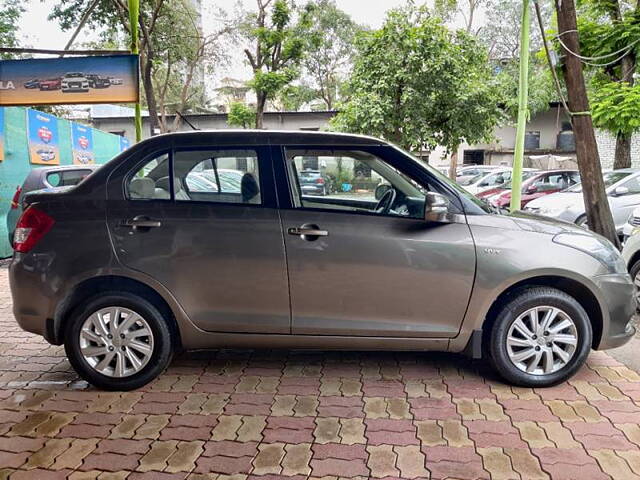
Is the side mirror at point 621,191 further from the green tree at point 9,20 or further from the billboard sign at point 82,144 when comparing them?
the green tree at point 9,20

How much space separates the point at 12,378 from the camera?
11.7 ft

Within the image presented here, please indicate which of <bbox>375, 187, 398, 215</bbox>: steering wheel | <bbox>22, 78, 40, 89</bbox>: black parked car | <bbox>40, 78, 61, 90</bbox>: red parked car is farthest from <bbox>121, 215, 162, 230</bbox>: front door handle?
<bbox>22, 78, 40, 89</bbox>: black parked car

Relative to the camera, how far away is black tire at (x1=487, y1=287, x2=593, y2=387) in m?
3.16

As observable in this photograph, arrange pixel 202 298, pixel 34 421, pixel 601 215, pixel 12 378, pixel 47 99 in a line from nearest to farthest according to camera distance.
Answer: pixel 34 421
pixel 202 298
pixel 12 378
pixel 601 215
pixel 47 99

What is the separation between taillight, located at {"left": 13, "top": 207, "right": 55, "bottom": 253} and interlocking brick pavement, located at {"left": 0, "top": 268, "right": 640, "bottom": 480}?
1.07 meters

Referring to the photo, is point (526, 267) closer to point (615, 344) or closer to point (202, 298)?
point (615, 344)

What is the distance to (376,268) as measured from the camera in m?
3.13

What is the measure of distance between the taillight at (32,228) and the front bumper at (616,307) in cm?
379

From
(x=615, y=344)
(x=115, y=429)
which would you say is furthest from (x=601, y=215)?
(x=115, y=429)

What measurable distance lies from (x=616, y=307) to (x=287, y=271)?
229 centimetres

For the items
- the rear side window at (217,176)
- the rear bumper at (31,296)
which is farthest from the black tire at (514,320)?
the rear bumper at (31,296)

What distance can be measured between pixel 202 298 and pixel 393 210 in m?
1.47

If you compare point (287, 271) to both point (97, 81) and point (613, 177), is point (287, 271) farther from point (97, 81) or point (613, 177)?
point (613, 177)

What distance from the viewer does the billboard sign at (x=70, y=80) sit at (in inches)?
270
